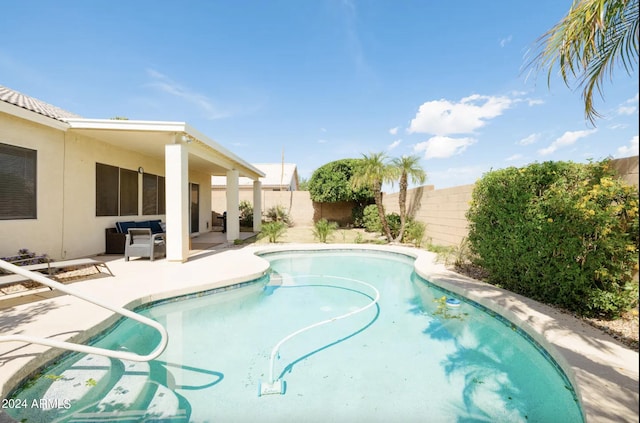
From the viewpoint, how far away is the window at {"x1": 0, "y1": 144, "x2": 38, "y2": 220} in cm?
647

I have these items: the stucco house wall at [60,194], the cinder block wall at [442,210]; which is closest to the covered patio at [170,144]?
Answer: the stucco house wall at [60,194]

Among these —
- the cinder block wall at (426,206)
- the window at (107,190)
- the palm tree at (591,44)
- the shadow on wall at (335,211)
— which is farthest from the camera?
the shadow on wall at (335,211)

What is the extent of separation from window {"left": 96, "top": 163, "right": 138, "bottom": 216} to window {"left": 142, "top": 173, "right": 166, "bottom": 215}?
51 cm

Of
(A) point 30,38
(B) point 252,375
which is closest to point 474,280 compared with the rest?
(B) point 252,375

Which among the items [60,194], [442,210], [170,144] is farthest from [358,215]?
[60,194]

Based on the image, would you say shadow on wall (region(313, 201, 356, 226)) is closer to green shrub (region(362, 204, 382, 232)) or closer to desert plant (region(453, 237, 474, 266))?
green shrub (region(362, 204, 382, 232))

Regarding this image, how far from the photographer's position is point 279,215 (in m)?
21.1

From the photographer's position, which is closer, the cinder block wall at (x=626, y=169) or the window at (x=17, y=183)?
the cinder block wall at (x=626, y=169)

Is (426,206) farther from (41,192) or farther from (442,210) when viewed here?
(41,192)

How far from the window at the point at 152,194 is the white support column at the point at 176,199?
13.9 feet

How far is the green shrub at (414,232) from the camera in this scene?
41.3 feet

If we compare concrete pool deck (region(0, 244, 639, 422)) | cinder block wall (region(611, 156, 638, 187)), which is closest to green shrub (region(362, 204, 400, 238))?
concrete pool deck (region(0, 244, 639, 422))

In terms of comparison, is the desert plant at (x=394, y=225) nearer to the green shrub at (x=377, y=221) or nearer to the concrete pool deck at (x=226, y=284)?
the green shrub at (x=377, y=221)

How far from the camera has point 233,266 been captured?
796cm
